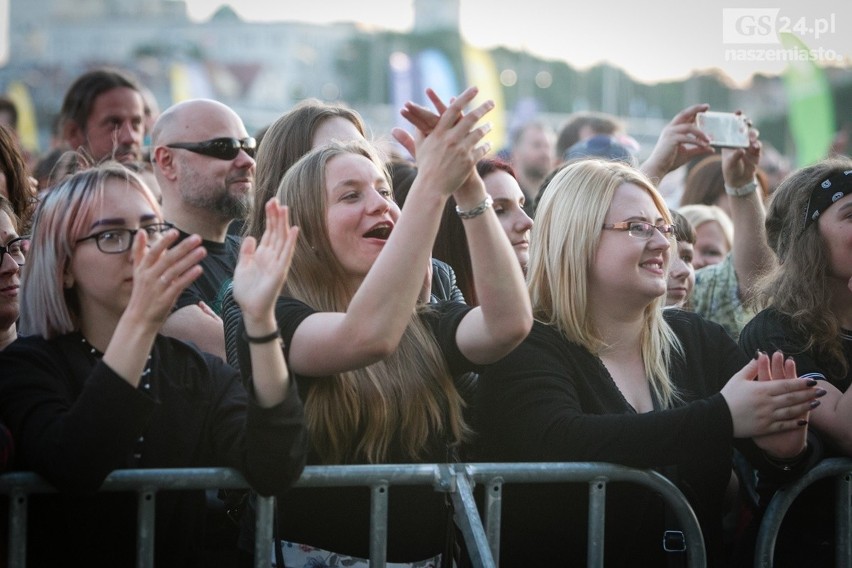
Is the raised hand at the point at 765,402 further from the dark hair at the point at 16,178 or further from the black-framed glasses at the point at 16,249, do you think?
the dark hair at the point at 16,178

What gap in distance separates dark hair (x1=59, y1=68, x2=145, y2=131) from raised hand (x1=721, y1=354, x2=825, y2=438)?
4198 mm

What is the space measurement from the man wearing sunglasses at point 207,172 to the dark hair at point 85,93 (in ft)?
4.22

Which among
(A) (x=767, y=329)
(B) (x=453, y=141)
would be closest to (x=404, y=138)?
(B) (x=453, y=141)

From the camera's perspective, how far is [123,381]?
2.58 metres

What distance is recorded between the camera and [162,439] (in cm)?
286

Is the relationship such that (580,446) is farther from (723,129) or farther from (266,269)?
(723,129)

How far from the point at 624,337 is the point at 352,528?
1125 millimetres

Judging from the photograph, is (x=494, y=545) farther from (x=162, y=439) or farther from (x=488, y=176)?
(x=488, y=176)

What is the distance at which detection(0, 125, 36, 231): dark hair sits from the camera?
432 cm

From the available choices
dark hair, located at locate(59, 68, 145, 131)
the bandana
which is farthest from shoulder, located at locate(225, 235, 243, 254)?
the bandana

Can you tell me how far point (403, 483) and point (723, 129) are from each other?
2610 millimetres

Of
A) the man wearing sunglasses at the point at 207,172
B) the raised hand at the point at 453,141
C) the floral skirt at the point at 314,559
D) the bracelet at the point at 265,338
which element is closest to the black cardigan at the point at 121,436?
the bracelet at the point at 265,338

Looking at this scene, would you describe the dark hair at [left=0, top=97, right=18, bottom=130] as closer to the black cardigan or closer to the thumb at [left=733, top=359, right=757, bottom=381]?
the black cardigan

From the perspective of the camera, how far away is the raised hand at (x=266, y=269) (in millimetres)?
2564
